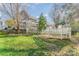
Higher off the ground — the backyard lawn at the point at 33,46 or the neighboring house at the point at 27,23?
the neighboring house at the point at 27,23

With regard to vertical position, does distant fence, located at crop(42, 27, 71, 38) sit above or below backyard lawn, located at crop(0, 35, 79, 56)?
above

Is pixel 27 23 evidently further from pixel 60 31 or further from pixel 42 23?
pixel 60 31

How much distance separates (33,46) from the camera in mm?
1106

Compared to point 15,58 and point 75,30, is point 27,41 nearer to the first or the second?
point 15,58

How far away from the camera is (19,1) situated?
1.12 m

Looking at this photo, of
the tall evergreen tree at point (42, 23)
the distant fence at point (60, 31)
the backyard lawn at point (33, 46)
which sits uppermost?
the tall evergreen tree at point (42, 23)

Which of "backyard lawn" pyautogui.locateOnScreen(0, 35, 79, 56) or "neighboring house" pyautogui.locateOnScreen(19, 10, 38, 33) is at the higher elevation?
"neighboring house" pyautogui.locateOnScreen(19, 10, 38, 33)

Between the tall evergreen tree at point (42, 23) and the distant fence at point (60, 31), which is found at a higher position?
the tall evergreen tree at point (42, 23)

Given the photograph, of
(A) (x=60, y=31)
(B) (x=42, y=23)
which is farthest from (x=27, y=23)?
(A) (x=60, y=31)

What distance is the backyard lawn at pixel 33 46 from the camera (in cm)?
110

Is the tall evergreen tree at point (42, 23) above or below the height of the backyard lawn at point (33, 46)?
above

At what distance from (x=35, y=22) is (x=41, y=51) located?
19 centimetres

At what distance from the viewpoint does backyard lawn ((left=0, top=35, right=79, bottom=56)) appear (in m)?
1.10

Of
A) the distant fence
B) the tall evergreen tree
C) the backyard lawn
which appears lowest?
the backyard lawn
